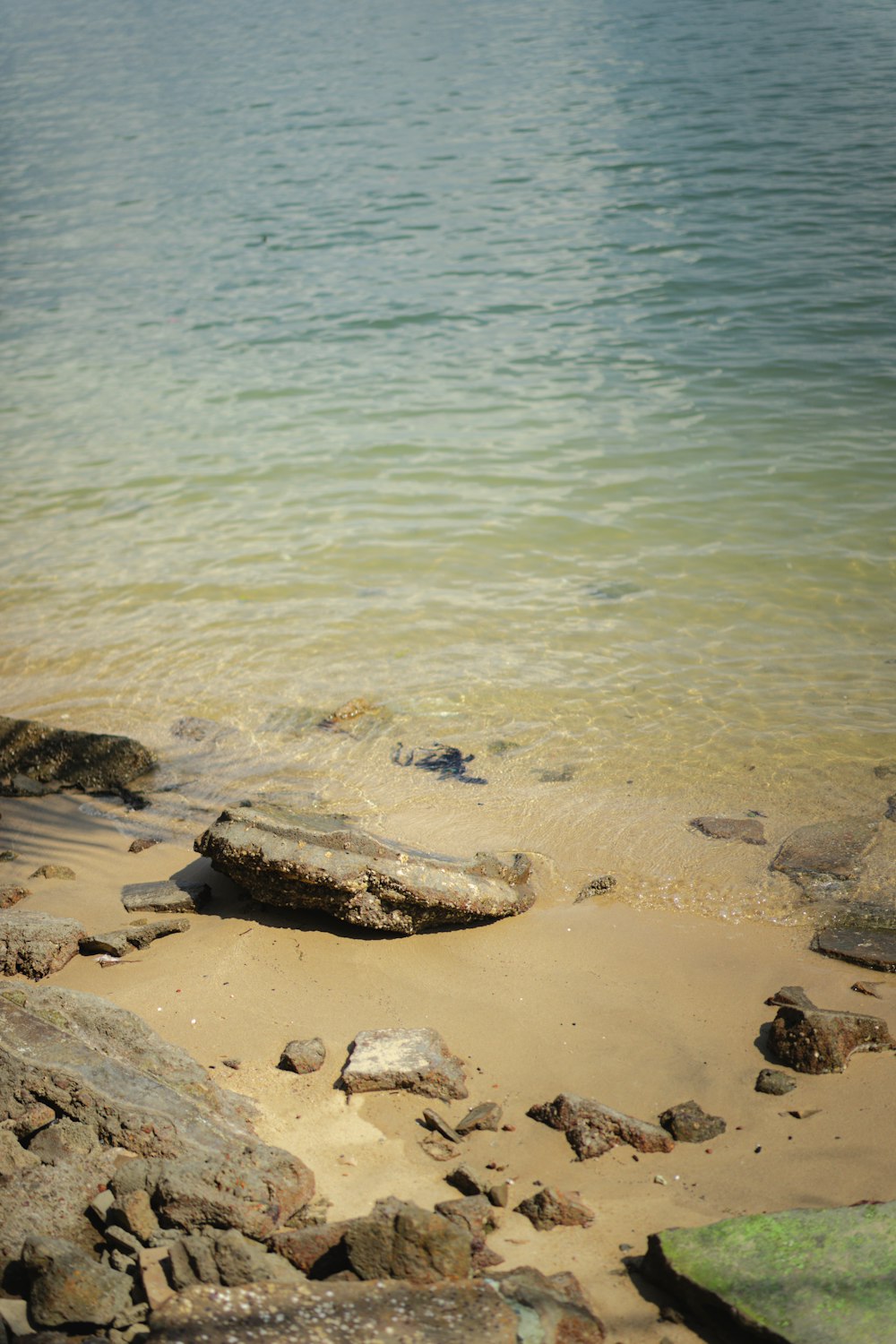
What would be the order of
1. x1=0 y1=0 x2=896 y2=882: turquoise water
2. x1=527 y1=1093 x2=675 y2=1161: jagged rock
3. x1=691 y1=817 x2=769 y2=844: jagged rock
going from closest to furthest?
x1=527 y1=1093 x2=675 y2=1161: jagged rock < x1=691 y1=817 x2=769 y2=844: jagged rock < x1=0 y1=0 x2=896 y2=882: turquoise water

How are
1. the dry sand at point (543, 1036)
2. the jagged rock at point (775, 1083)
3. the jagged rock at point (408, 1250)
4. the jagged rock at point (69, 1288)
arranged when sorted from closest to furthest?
1. the jagged rock at point (69, 1288)
2. the jagged rock at point (408, 1250)
3. the dry sand at point (543, 1036)
4. the jagged rock at point (775, 1083)

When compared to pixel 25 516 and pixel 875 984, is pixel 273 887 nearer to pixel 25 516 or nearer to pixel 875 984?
pixel 875 984

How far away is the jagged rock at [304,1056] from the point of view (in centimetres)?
338

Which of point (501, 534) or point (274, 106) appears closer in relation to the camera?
point (501, 534)

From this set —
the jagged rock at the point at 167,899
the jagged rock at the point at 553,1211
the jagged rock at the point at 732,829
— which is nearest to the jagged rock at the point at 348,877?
the jagged rock at the point at 167,899

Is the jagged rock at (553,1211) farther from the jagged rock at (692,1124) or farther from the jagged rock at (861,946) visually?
the jagged rock at (861,946)

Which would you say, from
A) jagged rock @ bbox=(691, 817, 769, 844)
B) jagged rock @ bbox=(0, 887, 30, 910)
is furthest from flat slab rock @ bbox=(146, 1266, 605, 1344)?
jagged rock @ bbox=(691, 817, 769, 844)

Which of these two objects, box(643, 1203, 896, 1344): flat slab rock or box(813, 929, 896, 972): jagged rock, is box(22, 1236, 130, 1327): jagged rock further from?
box(813, 929, 896, 972): jagged rock

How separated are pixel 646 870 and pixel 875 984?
1133mm

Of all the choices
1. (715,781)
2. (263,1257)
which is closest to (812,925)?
(715,781)

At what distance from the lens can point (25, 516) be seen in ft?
33.7

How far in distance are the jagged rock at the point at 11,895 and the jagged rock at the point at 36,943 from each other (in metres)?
0.34

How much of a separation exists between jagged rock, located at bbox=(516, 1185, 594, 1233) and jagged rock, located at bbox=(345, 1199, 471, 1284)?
1.16ft

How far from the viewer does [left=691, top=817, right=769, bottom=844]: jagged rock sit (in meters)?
4.96
